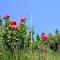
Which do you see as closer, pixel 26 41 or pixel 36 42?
pixel 26 41

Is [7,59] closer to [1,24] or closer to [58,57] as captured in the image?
[58,57]

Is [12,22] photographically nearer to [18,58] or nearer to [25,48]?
[25,48]

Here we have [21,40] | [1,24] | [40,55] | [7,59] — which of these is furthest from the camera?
[1,24]

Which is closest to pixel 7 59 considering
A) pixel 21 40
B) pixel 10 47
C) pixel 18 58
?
pixel 18 58

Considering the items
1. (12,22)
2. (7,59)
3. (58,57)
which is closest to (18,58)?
(7,59)

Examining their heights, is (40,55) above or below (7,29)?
below

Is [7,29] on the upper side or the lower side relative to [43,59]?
upper

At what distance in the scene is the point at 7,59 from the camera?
562 centimetres

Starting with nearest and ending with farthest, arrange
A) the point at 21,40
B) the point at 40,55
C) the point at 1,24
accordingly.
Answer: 1. the point at 40,55
2. the point at 21,40
3. the point at 1,24

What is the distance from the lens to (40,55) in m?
6.02

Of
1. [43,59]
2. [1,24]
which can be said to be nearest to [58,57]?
[43,59]

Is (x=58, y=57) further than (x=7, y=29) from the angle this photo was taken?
No

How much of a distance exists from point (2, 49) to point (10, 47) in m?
0.49

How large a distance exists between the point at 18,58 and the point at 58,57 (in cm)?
104
